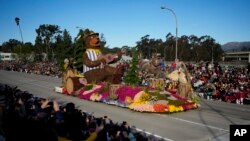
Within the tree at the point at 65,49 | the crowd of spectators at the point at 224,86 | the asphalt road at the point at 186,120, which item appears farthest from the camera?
the tree at the point at 65,49

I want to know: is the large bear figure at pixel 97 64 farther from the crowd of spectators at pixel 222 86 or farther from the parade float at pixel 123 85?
the crowd of spectators at pixel 222 86

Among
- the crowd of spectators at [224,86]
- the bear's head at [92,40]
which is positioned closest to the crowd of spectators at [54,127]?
the bear's head at [92,40]

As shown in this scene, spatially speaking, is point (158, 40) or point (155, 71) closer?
point (155, 71)

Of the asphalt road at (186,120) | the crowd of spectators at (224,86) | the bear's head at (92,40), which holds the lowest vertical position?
the asphalt road at (186,120)

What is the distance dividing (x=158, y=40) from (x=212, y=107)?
107756 millimetres

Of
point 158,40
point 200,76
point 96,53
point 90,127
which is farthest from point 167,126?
point 158,40

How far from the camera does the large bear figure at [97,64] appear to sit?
73.7 ft

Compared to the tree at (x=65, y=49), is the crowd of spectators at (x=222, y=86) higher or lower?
lower

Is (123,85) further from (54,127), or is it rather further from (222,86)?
(54,127)

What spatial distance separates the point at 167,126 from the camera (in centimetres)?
1459

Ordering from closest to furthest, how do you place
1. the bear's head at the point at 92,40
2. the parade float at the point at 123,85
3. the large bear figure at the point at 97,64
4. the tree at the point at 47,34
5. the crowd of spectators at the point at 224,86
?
the parade float at the point at 123,85 < the large bear figure at the point at 97,64 < the crowd of spectators at the point at 224,86 < the bear's head at the point at 92,40 < the tree at the point at 47,34

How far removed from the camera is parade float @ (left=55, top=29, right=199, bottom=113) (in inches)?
704

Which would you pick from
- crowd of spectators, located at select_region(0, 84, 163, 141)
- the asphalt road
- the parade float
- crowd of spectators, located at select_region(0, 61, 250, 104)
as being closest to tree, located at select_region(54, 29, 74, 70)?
the parade float

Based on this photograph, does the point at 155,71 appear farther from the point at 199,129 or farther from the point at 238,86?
the point at 199,129
